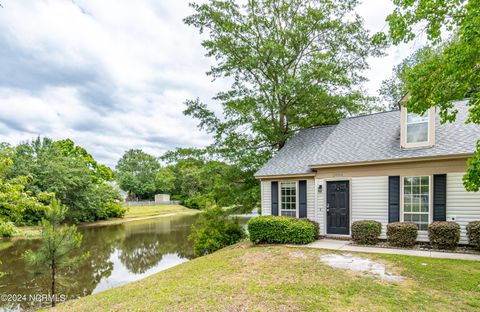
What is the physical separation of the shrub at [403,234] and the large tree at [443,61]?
11.4 ft

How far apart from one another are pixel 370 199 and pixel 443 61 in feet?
18.4

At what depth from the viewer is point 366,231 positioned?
27.9ft

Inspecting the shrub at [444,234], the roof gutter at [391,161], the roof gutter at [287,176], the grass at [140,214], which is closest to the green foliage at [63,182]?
the grass at [140,214]

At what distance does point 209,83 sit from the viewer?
1541 centimetres

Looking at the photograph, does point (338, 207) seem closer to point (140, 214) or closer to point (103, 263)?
point (103, 263)

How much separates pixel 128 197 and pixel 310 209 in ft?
164

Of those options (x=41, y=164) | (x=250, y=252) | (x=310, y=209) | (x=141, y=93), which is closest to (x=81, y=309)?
(x=250, y=252)

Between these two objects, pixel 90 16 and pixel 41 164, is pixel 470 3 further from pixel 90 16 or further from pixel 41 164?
pixel 41 164

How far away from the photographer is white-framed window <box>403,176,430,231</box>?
8211 mm

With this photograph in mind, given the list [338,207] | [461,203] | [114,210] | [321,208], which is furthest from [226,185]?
[114,210]

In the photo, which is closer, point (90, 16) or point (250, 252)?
point (250, 252)

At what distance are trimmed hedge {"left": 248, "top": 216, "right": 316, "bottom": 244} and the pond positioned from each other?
15.8 feet

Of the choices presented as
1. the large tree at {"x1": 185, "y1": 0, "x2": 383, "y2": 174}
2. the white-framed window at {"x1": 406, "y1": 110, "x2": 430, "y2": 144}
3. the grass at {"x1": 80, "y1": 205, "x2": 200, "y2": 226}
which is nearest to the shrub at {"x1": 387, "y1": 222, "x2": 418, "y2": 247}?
the white-framed window at {"x1": 406, "y1": 110, "x2": 430, "y2": 144}

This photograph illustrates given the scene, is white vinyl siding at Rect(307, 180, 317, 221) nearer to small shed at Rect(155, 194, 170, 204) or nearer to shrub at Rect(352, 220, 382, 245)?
shrub at Rect(352, 220, 382, 245)
